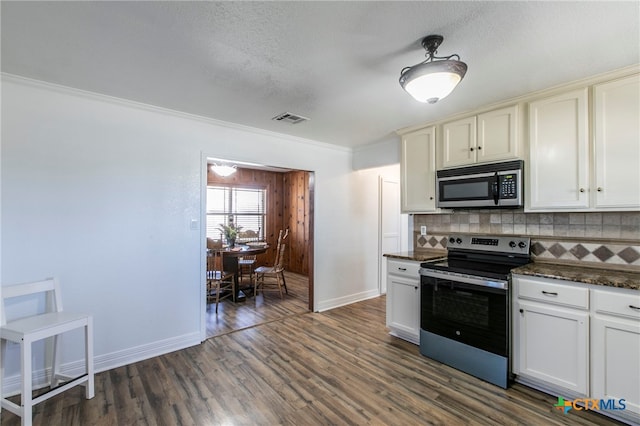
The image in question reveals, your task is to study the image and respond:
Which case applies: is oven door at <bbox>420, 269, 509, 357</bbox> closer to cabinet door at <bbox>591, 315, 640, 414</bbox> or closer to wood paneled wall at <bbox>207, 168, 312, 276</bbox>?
cabinet door at <bbox>591, 315, 640, 414</bbox>

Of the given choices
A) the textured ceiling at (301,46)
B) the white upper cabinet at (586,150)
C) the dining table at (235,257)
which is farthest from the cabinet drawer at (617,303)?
the dining table at (235,257)

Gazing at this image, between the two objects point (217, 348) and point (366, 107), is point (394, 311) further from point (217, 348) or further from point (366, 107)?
point (366, 107)

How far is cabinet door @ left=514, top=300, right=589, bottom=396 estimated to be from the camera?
6.48ft

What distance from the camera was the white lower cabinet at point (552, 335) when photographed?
198cm

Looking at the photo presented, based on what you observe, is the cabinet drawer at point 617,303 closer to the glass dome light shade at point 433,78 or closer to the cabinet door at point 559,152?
the cabinet door at point 559,152

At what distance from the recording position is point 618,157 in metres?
2.07

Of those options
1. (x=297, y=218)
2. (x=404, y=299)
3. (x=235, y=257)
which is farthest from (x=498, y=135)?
(x=297, y=218)

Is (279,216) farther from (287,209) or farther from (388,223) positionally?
(388,223)

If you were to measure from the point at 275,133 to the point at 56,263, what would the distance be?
8.08ft

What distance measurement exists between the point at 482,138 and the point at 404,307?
1.83 metres

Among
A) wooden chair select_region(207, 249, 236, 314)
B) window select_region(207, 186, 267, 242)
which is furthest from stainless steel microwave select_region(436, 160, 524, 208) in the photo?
window select_region(207, 186, 267, 242)

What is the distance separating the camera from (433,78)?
172cm

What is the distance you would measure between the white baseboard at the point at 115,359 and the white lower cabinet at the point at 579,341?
3009mm

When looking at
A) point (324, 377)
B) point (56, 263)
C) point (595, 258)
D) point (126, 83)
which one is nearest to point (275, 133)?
point (126, 83)
